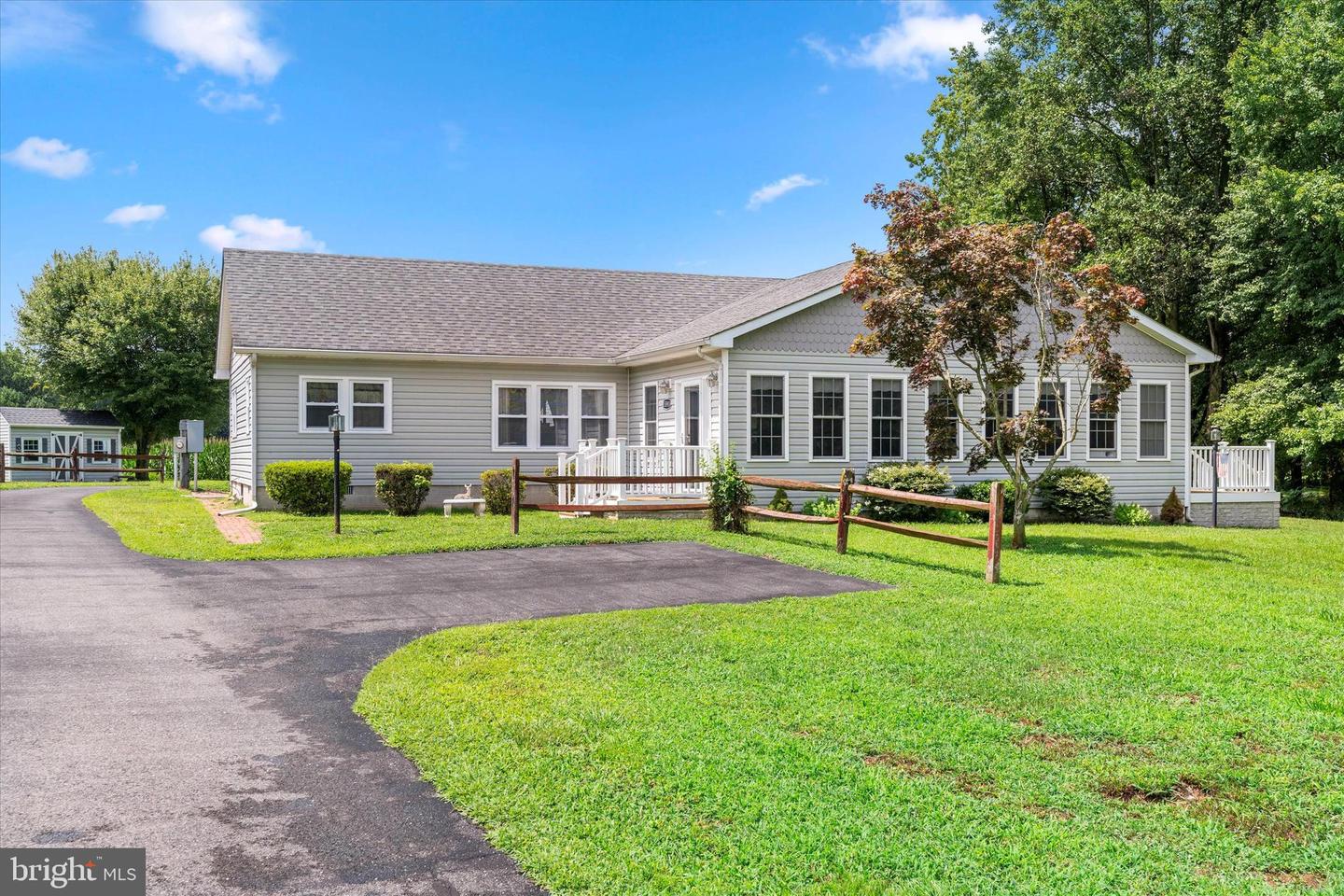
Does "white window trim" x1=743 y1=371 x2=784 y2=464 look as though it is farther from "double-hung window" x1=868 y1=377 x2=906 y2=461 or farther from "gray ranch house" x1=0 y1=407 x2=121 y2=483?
"gray ranch house" x1=0 y1=407 x2=121 y2=483

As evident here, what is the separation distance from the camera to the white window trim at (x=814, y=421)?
18.5 metres

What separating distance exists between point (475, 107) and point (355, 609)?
16.4 m

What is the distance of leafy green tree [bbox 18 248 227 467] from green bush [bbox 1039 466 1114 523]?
1428 inches

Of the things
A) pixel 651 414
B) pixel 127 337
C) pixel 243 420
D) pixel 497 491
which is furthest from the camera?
pixel 127 337

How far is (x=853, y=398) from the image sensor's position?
18.9 m

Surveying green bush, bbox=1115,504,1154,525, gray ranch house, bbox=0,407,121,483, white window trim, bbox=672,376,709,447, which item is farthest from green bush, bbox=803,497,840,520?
gray ranch house, bbox=0,407,121,483

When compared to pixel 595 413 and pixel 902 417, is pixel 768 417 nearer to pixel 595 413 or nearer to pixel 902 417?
pixel 902 417

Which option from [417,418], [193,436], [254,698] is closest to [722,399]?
[417,418]

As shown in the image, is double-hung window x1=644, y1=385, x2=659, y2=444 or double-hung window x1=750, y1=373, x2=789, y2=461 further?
double-hung window x1=644, y1=385, x2=659, y2=444

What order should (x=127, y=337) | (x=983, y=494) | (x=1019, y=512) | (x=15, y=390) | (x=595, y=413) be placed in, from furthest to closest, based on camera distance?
(x=15, y=390) → (x=127, y=337) → (x=595, y=413) → (x=983, y=494) → (x=1019, y=512)

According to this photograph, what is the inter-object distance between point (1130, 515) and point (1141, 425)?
2.35 m

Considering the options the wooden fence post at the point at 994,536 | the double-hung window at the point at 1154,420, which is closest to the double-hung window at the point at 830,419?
the double-hung window at the point at 1154,420

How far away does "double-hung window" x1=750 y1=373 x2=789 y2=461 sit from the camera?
1814cm

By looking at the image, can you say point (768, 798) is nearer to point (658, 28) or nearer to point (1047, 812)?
point (1047, 812)
